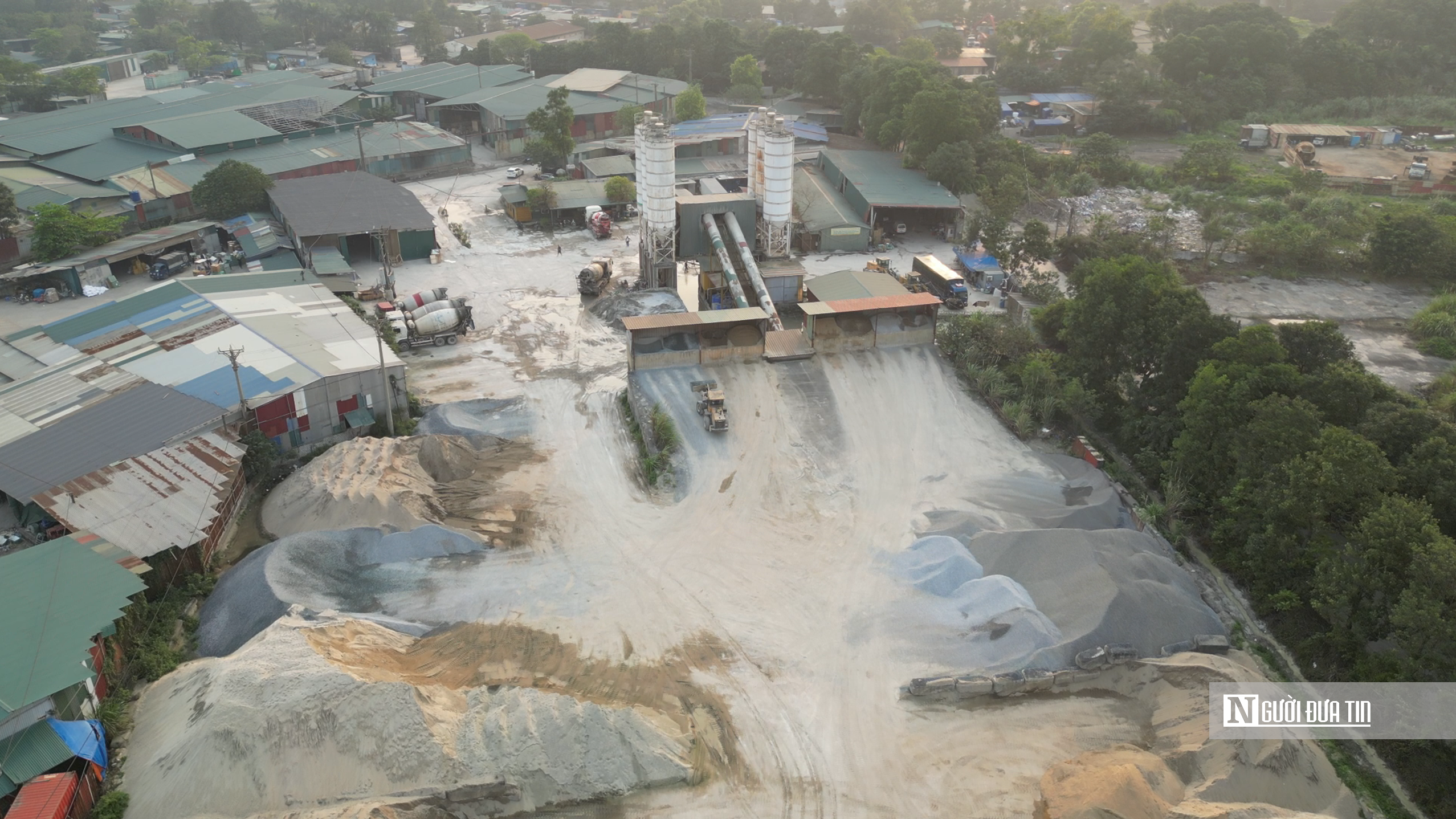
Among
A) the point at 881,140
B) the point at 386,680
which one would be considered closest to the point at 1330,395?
the point at 386,680

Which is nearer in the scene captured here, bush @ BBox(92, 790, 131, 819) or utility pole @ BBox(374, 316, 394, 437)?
bush @ BBox(92, 790, 131, 819)

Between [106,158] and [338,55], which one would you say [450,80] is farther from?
[106,158]

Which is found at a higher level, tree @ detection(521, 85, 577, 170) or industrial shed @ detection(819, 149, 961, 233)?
tree @ detection(521, 85, 577, 170)

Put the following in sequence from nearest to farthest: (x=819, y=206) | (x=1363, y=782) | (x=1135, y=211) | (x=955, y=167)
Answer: (x=1363, y=782), (x=819, y=206), (x=955, y=167), (x=1135, y=211)

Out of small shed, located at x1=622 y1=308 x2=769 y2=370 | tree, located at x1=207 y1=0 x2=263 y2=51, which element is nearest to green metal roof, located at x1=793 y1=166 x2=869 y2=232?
small shed, located at x1=622 y1=308 x2=769 y2=370

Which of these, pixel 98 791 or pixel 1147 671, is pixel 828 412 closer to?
pixel 1147 671

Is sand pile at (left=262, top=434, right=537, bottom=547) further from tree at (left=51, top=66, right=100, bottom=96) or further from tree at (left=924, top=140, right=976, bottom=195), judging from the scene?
tree at (left=51, top=66, right=100, bottom=96)

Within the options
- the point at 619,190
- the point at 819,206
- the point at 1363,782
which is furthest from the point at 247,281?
the point at 1363,782
